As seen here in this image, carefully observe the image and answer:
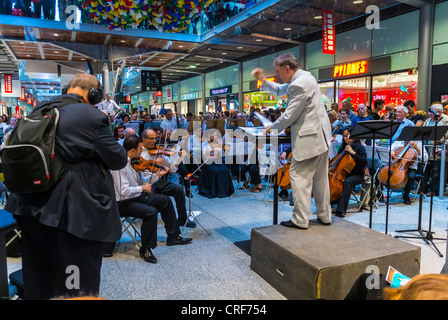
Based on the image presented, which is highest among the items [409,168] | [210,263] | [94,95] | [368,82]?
[368,82]

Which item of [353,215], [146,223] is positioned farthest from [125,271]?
[353,215]

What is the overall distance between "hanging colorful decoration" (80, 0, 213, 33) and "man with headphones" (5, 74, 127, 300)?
122 cm

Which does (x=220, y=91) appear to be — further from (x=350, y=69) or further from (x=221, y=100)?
(x=350, y=69)

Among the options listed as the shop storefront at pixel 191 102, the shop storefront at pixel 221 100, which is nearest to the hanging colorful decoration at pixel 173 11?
the shop storefront at pixel 221 100

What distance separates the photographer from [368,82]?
11602mm

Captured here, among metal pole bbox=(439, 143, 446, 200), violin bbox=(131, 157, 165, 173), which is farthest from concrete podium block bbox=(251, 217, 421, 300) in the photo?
metal pole bbox=(439, 143, 446, 200)

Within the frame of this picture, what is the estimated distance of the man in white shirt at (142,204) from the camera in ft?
12.2

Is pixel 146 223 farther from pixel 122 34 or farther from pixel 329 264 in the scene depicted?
pixel 122 34

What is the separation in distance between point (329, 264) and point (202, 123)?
6.42m

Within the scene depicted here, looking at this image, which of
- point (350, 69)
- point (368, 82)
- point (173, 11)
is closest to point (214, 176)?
point (173, 11)

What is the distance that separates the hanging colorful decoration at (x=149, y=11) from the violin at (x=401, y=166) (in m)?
4.25

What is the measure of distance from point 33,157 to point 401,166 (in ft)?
18.5

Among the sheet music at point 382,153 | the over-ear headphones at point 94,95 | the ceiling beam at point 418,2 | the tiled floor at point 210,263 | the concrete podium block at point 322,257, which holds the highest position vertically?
the ceiling beam at point 418,2

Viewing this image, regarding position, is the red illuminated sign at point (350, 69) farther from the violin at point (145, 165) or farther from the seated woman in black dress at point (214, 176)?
the violin at point (145, 165)
